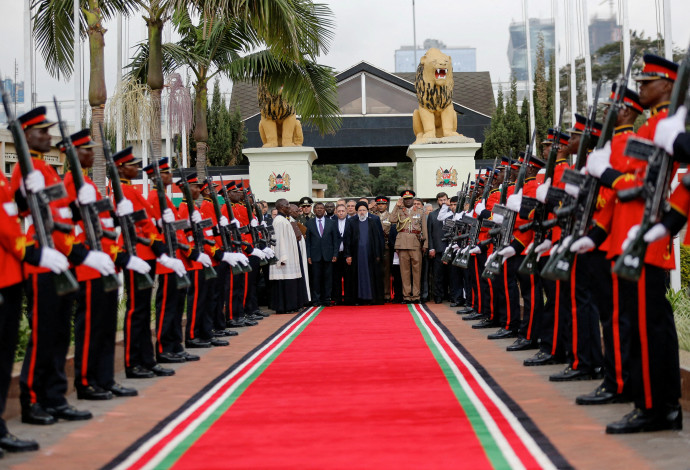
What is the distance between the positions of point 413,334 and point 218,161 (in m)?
19.7

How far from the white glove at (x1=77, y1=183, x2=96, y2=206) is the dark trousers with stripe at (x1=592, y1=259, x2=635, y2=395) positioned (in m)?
3.29

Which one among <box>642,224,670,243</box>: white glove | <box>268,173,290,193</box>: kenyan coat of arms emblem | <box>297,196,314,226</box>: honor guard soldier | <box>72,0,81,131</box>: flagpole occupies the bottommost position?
<box>642,224,670,243</box>: white glove

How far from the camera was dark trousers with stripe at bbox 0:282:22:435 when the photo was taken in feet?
16.7

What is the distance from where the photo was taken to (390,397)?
6.36 metres

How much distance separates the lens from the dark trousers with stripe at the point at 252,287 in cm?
1297

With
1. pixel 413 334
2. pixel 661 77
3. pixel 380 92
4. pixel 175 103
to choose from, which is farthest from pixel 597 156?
pixel 380 92

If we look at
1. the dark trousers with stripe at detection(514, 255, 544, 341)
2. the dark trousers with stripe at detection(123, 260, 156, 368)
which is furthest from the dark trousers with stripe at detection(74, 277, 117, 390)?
the dark trousers with stripe at detection(514, 255, 544, 341)

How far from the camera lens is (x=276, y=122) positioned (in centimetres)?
2005

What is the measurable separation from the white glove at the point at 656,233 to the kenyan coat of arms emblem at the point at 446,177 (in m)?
14.9

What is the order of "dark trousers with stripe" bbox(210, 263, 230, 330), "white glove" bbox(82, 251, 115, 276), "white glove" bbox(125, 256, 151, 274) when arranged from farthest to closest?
"dark trousers with stripe" bbox(210, 263, 230, 330) → "white glove" bbox(125, 256, 151, 274) → "white glove" bbox(82, 251, 115, 276)

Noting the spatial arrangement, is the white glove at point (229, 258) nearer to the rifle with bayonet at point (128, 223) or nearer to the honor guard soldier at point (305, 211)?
the rifle with bayonet at point (128, 223)

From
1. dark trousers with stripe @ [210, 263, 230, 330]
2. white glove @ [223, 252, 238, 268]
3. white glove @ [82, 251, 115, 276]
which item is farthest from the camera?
dark trousers with stripe @ [210, 263, 230, 330]

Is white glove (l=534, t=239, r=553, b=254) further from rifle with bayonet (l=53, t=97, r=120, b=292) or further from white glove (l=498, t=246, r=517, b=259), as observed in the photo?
rifle with bayonet (l=53, t=97, r=120, b=292)

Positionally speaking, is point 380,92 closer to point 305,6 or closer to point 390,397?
point 305,6
